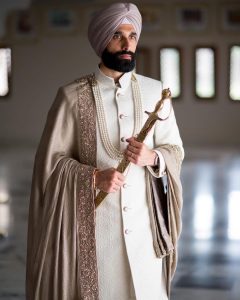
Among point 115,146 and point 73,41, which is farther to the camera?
point 73,41

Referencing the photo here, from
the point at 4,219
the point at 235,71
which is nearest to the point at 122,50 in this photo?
the point at 4,219

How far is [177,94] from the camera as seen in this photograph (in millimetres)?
18688

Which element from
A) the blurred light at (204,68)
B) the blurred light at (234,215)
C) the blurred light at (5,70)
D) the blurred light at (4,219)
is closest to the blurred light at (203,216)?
the blurred light at (234,215)

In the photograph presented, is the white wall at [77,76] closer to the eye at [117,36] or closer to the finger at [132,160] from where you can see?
the eye at [117,36]

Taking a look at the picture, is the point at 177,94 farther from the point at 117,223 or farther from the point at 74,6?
the point at 117,223

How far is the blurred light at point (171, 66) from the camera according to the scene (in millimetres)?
18797

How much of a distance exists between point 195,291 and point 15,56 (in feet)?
43.1

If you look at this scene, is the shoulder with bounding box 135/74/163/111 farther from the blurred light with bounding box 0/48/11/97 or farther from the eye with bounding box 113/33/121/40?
the blurred light with bounding box 0/48/11/97

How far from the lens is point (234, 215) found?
10336 mm

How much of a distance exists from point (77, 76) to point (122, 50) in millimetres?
15720

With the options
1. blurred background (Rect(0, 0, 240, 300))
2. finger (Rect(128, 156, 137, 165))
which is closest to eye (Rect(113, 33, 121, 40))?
finger (Rect(128, 156, 137, 165))

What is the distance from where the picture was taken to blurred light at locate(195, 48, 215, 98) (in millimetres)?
18688

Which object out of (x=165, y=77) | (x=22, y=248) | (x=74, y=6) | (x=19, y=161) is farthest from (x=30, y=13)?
(x=22, y=248)

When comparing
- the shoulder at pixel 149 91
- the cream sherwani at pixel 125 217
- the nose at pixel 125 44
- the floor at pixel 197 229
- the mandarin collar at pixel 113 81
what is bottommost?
the floor at pixel 197 229
